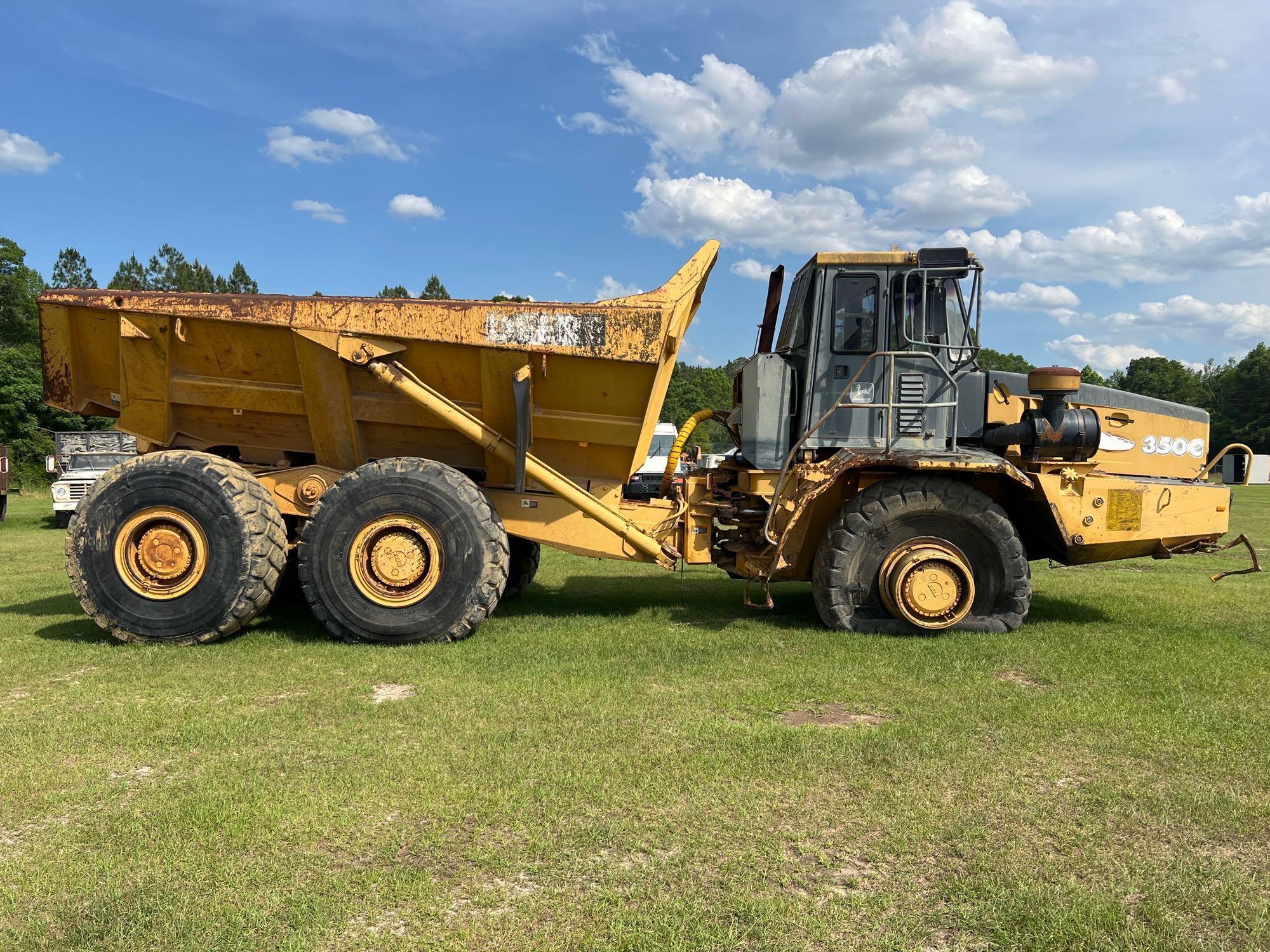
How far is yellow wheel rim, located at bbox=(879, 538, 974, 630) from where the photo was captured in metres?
6.39

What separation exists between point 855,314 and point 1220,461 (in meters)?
3.55

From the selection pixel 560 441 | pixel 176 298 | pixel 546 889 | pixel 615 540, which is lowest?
pixel 546 889

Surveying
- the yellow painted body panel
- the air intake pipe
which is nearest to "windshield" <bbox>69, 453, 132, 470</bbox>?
the air intake pipe

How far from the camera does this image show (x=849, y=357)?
686cm

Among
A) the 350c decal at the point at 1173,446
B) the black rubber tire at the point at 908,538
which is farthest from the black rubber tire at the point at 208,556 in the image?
the 350c decal at the point at 1173,446

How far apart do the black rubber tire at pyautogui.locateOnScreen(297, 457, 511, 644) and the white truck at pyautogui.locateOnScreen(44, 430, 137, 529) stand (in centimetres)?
1105

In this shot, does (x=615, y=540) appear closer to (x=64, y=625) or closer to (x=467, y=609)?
(x=467, y=609)

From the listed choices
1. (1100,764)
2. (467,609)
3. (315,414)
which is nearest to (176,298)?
(315,414)

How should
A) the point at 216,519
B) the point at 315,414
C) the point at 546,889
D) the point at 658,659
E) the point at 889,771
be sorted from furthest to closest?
1. the point at 315,414
2. the point at 216,519
3. the point at 658,659
4. the point at 889,771
5. the point at 546,889

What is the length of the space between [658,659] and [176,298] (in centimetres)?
470

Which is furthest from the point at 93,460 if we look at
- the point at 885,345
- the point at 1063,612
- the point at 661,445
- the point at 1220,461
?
the point at 1220,461

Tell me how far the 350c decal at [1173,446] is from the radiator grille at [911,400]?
217cm

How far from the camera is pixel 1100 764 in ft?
13.0

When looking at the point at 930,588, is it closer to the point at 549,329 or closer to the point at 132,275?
the point at 549,329
